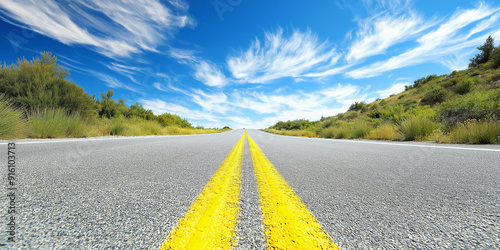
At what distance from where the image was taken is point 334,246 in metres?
0.81

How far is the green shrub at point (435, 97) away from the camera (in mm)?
21036

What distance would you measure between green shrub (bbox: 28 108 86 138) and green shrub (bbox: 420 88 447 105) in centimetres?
3054

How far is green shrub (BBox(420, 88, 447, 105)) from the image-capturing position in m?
21.0

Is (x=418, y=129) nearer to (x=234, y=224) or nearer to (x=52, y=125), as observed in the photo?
Answer: (x=234, y=224)

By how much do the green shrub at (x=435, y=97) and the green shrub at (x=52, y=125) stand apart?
1202 inches

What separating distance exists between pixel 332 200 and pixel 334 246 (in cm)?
63

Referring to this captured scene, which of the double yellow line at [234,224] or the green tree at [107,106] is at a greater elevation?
the green tree at [107,106]

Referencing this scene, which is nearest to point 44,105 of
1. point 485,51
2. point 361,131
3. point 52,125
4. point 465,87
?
point 52,125

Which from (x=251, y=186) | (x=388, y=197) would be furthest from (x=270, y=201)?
(x=388, y=197)

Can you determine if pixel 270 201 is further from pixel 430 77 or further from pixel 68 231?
pixel 430 77

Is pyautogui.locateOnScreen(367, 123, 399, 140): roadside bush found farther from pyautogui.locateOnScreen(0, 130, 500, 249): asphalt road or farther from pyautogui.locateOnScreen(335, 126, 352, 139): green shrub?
pyautogui.locateOnScreen(0, 130, 500, 249): asphalt road

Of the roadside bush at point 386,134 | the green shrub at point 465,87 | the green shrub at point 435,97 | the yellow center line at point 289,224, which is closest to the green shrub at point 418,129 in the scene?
the roadside bush at point 386,134

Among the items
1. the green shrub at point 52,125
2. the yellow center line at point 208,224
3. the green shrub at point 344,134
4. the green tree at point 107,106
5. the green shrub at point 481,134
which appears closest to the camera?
the yellow center line at point 208,224

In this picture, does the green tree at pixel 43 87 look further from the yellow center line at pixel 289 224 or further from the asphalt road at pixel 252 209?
the yellow center line at pixel 289 224
